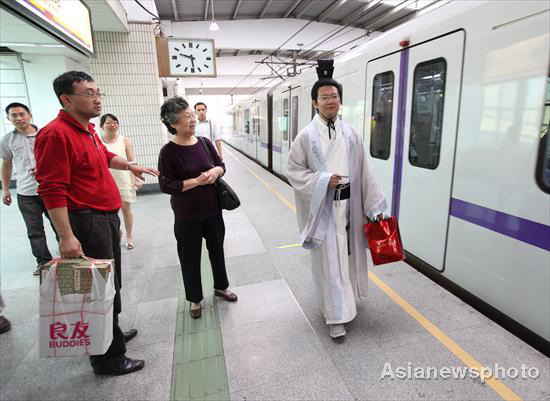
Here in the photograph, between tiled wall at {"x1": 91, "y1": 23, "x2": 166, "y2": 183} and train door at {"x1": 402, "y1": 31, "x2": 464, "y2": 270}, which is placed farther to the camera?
tiled wall at {"x1": 91, "y1": 23, "x2": 166, "y2": 183}

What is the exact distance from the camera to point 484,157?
97.6 inches

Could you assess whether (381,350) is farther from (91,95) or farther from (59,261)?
(91,95)

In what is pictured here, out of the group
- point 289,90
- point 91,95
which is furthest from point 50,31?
point 289,90

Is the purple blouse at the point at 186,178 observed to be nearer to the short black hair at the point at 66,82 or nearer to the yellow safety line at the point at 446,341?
the short black hair at the point at 66,82

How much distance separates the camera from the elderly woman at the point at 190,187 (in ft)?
7.86

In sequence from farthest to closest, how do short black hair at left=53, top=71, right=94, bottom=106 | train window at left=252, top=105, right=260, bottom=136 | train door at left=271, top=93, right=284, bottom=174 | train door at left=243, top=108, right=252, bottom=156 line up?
train door at left=243, top=108, right=252, bottom=156 → train window at left=252, top=105, right=260, bottom=136 → train door at left=271, top=93, right=284, bottom=174 → short black hair at left=53, top=71, right=94, bottom=106

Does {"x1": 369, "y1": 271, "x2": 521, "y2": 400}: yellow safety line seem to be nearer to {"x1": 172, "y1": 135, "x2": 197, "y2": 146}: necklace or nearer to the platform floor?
the platform floor

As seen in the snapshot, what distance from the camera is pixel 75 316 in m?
1.72

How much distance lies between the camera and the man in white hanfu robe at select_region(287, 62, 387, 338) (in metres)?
2.40

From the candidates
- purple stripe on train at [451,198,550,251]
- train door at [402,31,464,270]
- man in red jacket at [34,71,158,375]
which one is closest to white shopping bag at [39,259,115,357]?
man in red jacket at [34,71,158,375]

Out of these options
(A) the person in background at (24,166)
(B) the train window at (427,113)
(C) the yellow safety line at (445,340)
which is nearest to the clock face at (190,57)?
(A) the person in background at (24,166)

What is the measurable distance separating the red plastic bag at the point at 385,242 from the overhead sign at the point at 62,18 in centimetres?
313

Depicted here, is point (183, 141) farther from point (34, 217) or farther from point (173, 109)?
point (34, 217)

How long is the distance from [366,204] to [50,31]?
3.27 metres
